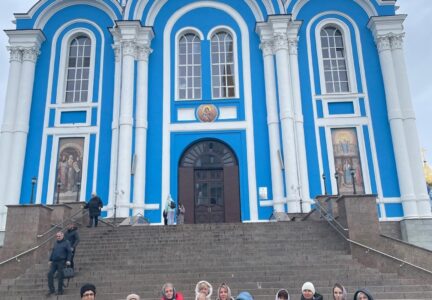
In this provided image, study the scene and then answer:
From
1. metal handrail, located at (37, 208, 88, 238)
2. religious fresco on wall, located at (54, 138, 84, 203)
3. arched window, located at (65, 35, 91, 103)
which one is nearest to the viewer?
metal handrail, located at (37, 208, 88, 238)

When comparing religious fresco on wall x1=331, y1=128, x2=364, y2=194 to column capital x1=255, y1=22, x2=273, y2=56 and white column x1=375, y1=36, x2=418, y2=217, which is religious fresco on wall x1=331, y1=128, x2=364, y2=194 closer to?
white column x1=375, y1=36, x2=418, y2=217

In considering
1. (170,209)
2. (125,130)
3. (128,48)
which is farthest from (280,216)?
(128,48)

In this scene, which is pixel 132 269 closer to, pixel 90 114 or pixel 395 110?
pixel 90 114

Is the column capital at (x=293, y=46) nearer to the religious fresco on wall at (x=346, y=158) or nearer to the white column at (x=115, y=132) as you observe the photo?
the religious fresco on wall at (x=346, y=158)

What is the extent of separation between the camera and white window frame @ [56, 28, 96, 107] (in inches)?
815

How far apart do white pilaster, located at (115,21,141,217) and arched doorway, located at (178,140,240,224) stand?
2.24 m

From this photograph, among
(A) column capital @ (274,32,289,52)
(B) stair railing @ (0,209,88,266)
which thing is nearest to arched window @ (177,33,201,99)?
(A) column capital @ (274,32,289,52)

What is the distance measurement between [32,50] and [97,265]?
12.8 meters

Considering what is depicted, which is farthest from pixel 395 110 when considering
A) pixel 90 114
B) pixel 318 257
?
pixel 90 114

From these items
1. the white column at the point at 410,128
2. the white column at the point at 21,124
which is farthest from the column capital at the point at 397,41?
the white column at the point at 21,124

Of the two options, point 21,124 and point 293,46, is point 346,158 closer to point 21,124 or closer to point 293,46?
point 293,46

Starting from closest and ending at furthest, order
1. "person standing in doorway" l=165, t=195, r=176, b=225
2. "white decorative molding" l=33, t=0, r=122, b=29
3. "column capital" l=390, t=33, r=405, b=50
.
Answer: "person standing in doorway" l=165, t=195, r=176, b=225, "column capital" l=390, t=33, r=405, b=50, "white decorative molding" l=33, t=0, r=122, b=29

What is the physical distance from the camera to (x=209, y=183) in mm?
19594

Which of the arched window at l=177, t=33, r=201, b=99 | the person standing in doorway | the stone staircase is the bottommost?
the stone staircase
